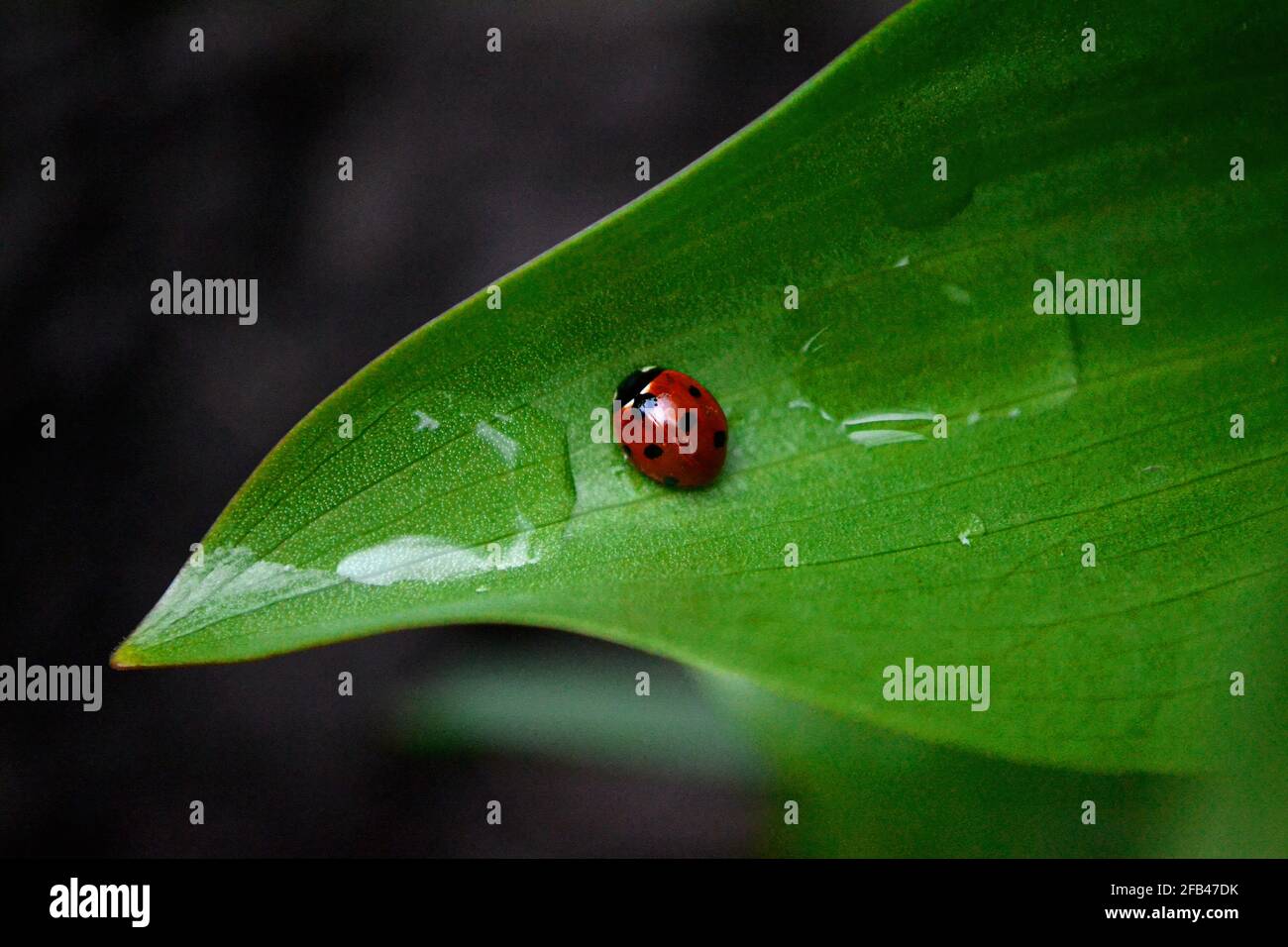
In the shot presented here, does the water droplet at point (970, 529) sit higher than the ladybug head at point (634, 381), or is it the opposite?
the ladybug head at point (634, 381)

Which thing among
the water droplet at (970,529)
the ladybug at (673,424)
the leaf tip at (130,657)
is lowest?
the leaf tip at (130,657)

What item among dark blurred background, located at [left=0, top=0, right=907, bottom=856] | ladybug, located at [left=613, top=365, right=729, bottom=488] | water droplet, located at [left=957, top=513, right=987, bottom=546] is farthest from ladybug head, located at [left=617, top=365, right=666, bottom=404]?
dark blurred background, located at [left=0, top=0, right=907, bottom=856]

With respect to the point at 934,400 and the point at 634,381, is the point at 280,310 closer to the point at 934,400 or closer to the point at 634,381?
the point at 634,381

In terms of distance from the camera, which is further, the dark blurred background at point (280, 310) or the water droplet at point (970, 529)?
the dark blurred background at point (280, 310)

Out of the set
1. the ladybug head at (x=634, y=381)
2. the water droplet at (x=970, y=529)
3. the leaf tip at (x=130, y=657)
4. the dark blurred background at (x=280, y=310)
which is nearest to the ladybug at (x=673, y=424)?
the ladybug head at (x=634, y=381)

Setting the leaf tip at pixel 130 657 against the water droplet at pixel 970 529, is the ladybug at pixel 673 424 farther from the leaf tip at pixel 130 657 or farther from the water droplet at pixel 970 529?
the leaf tip at pixel 130 657

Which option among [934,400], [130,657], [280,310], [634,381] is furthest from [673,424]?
[280,310]
